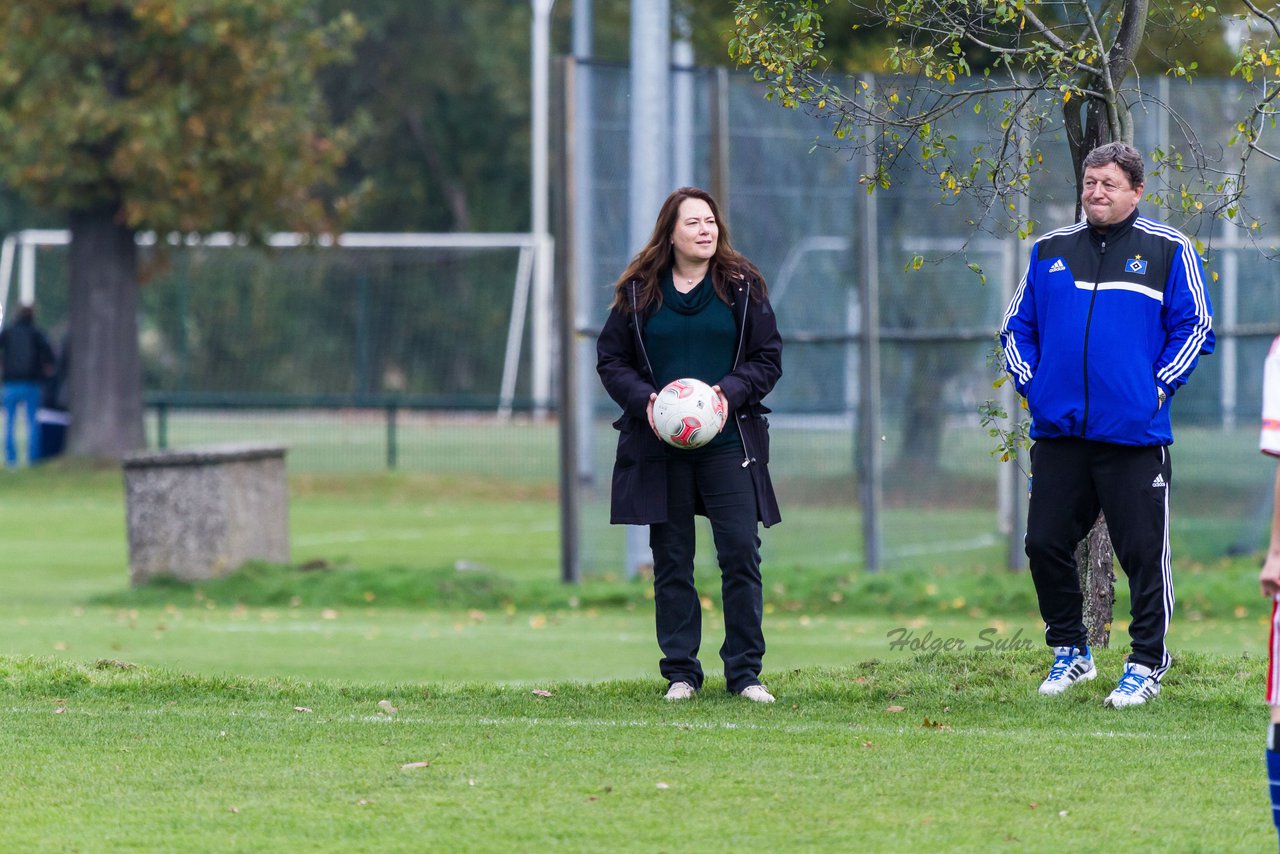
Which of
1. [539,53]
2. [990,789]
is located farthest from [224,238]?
[990,789]

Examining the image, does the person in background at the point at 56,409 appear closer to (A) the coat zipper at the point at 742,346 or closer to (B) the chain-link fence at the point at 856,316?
(B) the chain-link fence at the point at 856,316

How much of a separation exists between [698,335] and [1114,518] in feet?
5.52

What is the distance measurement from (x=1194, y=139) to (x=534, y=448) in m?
17.2

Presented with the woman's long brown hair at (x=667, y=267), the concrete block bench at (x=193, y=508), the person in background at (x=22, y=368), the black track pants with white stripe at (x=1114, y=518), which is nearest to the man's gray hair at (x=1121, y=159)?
the black track pants with white stripe at (x=1114, y=518)

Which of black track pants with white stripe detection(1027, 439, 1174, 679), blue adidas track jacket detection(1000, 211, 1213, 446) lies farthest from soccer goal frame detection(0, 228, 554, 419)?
blue adidas track jacket detection(1000, 211, 1213, 446)

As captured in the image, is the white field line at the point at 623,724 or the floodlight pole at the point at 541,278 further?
the floodlight pole at the point at 541,278

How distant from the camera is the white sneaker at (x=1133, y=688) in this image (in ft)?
22.8

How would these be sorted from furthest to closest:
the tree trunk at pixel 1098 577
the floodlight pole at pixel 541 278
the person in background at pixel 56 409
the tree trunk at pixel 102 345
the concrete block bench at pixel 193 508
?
1. the floodlight pole at pixel 541 278
2. the person in background at pixel 56 409
3. the tree trunk at pixel 102 345
4. the concrete block bench at pixel 193 508
5. the tree trunk at pixel 1098 577

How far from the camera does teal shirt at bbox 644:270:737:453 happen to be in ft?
23.6

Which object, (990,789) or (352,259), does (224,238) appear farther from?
(990,789)

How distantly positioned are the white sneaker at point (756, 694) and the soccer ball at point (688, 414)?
3.32 ft

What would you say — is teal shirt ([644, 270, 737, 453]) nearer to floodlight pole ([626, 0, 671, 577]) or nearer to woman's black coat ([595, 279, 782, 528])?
woman's black coat ([595, 279, 782, 528])

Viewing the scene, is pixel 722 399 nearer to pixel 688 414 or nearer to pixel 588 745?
pixel 688 414

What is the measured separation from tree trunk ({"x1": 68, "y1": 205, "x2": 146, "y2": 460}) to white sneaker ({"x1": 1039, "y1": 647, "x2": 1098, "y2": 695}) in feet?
62.3
